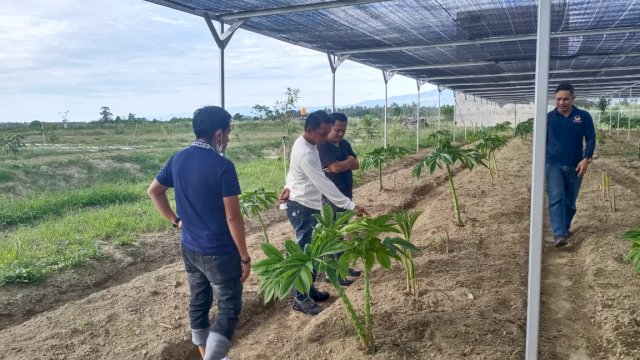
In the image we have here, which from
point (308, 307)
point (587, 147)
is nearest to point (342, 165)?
point (308, 307)

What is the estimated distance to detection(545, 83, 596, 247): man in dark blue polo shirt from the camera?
490 centimetres

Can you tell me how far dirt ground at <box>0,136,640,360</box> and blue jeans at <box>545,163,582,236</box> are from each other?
11.5 inches

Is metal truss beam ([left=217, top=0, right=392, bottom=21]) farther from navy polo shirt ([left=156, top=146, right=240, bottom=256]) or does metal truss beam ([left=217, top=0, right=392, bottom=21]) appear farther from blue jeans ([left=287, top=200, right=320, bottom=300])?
navy polo shirt ([left=156, top=146, right=240, bottom=256])

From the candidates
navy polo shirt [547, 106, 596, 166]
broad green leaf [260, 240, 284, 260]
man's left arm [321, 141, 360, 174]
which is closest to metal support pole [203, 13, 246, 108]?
man's left arm [321, 141, 360, 174]

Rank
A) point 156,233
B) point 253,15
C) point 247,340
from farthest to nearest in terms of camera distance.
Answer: point 156,233, point 253,15, point 247,340

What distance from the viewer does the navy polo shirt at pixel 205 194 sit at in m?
2.66

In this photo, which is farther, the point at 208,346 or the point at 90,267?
the point at 90,267

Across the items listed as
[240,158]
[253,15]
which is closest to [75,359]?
[253,15]

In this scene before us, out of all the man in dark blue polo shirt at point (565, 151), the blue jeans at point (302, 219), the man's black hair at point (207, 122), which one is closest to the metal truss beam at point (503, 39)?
the man in dark blue polo shirt at point (565, 151)

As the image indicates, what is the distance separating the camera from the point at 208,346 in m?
2.76

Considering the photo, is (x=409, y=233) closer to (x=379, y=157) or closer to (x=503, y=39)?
(x=379, y=157)

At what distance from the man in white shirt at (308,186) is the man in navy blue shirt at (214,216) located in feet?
3.03

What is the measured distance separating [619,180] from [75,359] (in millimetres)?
10281

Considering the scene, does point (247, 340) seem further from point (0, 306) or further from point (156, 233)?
point (156, 233)
